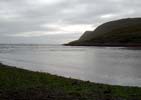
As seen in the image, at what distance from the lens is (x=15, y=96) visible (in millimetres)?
15188

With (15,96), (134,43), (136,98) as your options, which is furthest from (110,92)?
(134,43)

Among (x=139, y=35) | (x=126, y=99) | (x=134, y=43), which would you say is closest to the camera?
(x=126, y=99)

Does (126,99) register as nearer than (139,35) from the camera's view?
Yes

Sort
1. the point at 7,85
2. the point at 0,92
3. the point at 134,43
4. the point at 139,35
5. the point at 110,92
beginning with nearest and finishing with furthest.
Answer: the point at 0,92 < the point at 110,92 < the point at 7,85 < the point at 134,43 < the point at 139,35

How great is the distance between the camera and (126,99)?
15125 millimetres

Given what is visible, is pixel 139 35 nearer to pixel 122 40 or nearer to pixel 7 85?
pixel 122 40

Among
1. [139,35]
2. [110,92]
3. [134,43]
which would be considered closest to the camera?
[110,92]

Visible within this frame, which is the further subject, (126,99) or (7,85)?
(7,85)

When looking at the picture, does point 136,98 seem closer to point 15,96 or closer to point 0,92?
point 15,96

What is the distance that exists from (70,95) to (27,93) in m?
2.41

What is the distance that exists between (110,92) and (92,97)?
99.0 inches

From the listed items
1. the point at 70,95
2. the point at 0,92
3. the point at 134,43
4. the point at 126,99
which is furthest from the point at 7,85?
the point at 134,43

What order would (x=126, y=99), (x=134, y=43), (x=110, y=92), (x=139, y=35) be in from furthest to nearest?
(x=139, y=35) < (x=134, y=43) < (x=110, y=92) < (x=126, y=99)

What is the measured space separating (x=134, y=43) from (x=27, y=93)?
562 ft
